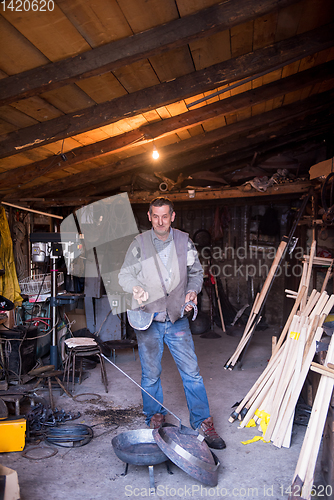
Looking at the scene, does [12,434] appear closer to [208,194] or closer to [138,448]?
[138,448]

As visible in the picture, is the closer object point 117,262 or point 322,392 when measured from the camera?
point 322,392

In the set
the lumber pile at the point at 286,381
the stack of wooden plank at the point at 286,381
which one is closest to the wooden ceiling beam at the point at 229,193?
the lumber pile at the point at 286,381

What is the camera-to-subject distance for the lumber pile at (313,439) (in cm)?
207

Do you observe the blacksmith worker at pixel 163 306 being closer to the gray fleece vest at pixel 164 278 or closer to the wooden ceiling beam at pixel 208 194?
the gray fleece vest at pixel 164 278

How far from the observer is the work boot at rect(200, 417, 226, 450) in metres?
2.78

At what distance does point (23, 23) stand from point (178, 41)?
39.5 inches

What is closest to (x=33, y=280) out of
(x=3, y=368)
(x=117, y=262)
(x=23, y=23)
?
(x=117, y=262)

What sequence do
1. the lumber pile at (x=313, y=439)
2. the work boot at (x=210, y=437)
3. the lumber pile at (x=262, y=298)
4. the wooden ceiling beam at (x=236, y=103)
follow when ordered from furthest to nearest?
the lumber pile at (x=262, y=298) → the wooden ceiling beam at (x=236, y=103) → the work boot at (x=210, y=437) → the lumber pile at (x=313, y=439)

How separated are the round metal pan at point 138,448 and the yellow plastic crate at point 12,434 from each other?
806 millimetres

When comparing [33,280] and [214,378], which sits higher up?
[33,280]

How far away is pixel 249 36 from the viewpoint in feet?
9.96

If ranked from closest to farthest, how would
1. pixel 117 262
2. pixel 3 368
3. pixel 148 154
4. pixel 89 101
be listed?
pixel 89 101 → pixel 3 368 → pixel 148 154 → pixel 117 262

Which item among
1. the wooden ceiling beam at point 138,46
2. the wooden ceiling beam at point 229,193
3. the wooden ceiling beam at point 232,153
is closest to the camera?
the wooden ceiling beam at point 138,46

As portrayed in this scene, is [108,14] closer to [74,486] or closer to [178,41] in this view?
[178,41]
